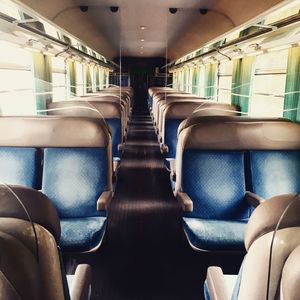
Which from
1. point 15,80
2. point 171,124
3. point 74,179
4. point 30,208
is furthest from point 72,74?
point 30,208

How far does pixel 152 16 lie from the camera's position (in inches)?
314

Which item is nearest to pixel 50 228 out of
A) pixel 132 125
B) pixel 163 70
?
pixel 132 125

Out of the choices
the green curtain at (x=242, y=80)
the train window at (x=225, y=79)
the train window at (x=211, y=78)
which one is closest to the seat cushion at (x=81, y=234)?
the green curtain at (x=242, y=80)

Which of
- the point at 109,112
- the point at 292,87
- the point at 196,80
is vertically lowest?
the point at 109,112

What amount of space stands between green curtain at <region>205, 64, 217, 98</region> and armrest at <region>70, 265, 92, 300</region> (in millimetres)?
7695

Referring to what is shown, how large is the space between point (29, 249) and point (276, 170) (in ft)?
8.16

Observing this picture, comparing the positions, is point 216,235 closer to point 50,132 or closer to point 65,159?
point 65,159

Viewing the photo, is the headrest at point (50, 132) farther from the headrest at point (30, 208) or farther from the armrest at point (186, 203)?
the headrest at point (30, 208)

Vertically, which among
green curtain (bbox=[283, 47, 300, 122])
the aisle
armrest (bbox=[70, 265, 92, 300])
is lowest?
the aisle

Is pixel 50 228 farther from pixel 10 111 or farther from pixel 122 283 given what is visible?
pixel 10 111

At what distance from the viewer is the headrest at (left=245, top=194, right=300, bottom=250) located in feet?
3.88

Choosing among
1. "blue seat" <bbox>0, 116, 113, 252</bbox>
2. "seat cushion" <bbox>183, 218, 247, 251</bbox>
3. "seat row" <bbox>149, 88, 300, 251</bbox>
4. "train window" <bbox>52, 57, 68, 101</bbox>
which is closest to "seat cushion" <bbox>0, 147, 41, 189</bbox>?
"blue seat" <bbox>0, 116, 113, 252</bbox>

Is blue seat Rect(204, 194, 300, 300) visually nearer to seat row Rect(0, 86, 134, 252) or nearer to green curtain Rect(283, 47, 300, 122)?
seat row Rect(0, 86, 134, 252)

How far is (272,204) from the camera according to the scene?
127 cm
